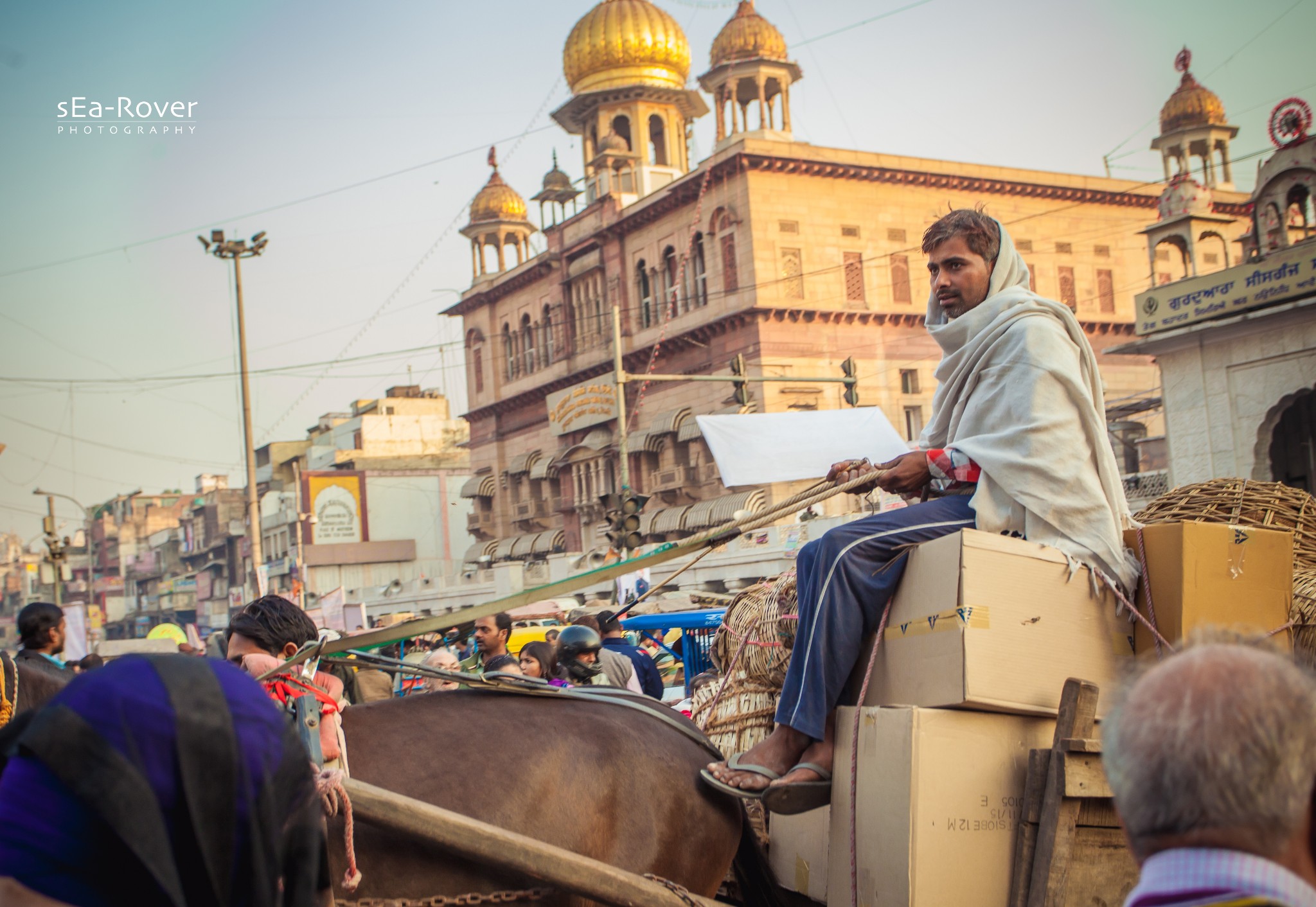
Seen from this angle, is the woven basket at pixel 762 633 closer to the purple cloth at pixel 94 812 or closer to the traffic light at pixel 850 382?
the purple cloth at pixel 94 812

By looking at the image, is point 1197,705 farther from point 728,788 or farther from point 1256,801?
point 728,788

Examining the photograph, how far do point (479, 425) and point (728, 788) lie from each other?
5784 cm

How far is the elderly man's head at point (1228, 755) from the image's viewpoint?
4.47 ft

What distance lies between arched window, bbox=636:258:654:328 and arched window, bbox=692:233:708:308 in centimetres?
317

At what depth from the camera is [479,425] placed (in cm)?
6066

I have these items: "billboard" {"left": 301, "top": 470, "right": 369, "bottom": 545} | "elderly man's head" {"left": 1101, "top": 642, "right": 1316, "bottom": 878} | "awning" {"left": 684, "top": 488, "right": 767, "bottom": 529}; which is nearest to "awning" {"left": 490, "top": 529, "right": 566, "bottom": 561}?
"awning" {"left": 684, "top": 488, "right": 767, "bottom": 529}

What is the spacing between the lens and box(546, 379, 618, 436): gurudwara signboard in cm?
4797

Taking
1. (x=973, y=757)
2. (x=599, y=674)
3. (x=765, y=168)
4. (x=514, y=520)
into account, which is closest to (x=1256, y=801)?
(x=973, y=757)

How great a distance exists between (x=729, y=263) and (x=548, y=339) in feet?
46.0

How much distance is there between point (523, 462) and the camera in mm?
55844

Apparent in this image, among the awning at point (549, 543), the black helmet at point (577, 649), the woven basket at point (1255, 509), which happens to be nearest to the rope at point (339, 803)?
the woven basket at point (1255, 509)

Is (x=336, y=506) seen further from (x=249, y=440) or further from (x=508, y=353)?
(x=249, y=440)

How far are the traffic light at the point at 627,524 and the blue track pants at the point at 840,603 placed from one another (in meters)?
13.1

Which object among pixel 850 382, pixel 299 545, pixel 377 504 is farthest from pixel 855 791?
pixel 377 504
